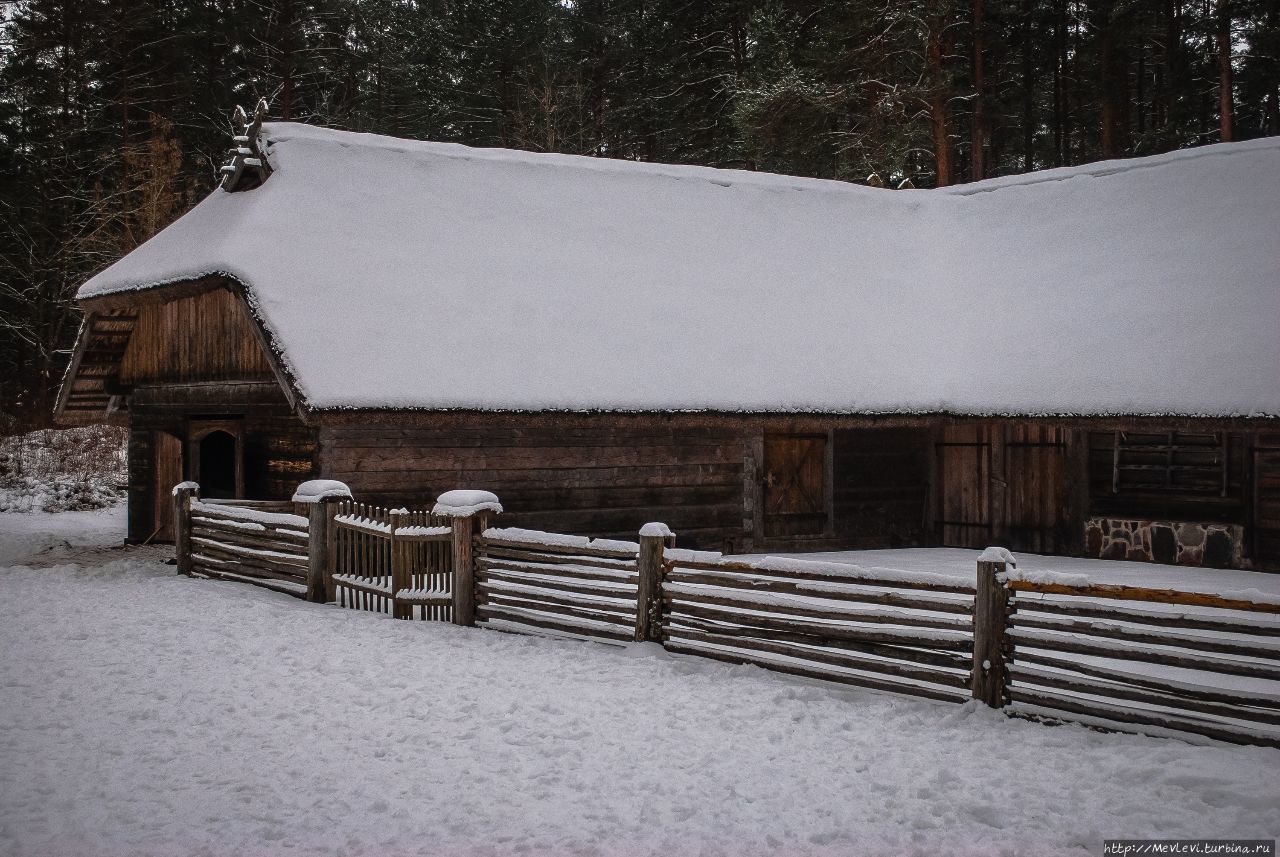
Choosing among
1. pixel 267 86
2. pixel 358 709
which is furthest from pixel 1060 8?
pixel 358 709

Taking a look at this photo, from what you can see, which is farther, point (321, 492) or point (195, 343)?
point (195, 343)

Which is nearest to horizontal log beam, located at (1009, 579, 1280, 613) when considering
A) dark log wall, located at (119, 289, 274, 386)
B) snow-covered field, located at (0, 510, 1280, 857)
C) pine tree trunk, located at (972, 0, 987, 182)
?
snow-covered field, located at (0, 510, 1280, 857)

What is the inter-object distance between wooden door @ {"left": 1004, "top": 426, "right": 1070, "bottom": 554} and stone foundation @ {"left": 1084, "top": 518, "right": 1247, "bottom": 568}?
559 millimetres

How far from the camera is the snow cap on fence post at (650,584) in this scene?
33.5 feet

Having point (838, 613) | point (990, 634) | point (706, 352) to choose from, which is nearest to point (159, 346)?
point (706, 352)

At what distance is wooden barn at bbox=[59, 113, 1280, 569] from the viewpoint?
15484 millimetres

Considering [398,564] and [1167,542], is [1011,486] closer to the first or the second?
[1167,542]

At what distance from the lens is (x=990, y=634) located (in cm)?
817

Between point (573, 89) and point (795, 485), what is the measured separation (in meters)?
21.4

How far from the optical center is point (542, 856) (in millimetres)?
5586

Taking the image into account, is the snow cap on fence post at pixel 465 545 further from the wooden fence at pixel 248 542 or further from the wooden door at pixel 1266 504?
the wooden door at pixel 1266 504

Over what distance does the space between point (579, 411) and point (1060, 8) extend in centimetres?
2651

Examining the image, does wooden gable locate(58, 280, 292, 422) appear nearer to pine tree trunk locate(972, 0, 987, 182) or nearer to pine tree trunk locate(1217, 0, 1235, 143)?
pine tree trunk locate(972, 0, 987, 182)

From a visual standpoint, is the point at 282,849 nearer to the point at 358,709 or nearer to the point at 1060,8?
the point at 358,709
